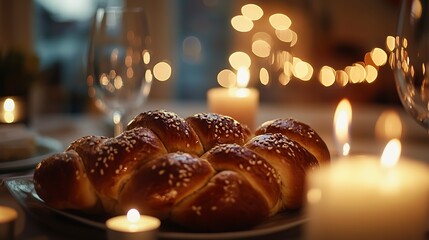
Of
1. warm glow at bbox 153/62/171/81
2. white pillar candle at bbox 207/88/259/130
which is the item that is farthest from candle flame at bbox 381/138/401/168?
warm glow at bbox 153/62/171/81

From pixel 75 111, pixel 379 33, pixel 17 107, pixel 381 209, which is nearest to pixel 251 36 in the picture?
pixel 379 33

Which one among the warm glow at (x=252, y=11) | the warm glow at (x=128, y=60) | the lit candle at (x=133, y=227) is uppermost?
the warm glow at (x=252, y=11)

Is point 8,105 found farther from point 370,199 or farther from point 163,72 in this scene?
point 163,72

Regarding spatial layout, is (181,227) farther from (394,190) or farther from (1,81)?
(1,81)

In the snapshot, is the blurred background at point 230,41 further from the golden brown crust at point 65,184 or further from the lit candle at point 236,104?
the golden brown crust at point 65,184

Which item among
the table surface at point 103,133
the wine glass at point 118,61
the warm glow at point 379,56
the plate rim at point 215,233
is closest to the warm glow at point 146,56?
the wine glass at point 118,61

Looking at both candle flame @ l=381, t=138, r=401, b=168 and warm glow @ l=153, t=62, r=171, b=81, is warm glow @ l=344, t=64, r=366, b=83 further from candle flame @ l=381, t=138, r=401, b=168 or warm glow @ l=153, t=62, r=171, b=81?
candle flame @ l=381, t=138, r=401, b=168
